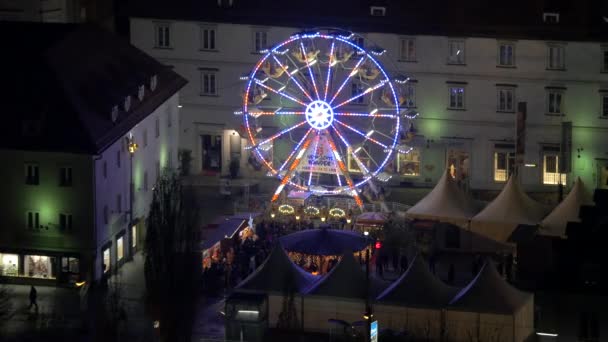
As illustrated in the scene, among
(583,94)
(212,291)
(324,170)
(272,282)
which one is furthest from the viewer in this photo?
(583,94)

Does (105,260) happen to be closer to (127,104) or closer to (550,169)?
(127,104)

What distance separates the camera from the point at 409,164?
7156cm

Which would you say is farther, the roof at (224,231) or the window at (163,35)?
the window at (163,35)

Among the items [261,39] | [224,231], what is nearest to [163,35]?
[261,39]

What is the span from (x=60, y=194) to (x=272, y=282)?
32.3 feet

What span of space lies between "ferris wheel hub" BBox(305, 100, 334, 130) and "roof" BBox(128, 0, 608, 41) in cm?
825

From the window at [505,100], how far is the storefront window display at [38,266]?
23.9 metres

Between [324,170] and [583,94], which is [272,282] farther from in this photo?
[583,94]

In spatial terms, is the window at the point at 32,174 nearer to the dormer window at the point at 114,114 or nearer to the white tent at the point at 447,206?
the dormer window at the point at 114,114

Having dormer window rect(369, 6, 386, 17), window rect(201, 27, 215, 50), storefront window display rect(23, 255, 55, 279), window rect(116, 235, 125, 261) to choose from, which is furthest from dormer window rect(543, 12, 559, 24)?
storefront window display rect(23, 255, 55, 279)

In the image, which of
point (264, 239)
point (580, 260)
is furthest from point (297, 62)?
point (580, 260)

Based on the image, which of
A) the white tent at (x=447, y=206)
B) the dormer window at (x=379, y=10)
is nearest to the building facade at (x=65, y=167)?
the white tent at (x=447, y=206)

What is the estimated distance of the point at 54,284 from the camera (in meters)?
55.5

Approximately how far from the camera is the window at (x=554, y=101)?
70.4 metres
